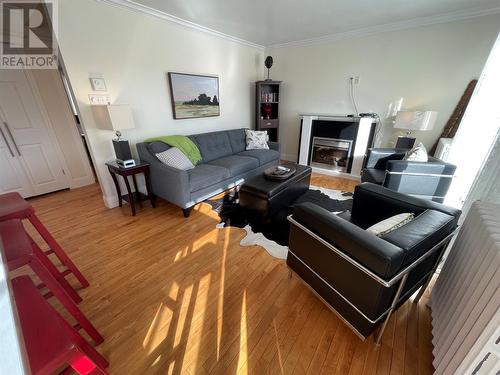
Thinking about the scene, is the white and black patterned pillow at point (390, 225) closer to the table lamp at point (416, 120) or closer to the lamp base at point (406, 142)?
the table lamp at point (416, 120)

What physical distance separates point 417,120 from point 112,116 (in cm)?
387

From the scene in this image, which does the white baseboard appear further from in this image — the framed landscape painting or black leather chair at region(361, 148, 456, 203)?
black leather chair at region(361, 148, 456, 203)

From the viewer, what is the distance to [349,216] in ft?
5.85

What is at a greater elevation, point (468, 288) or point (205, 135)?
point (205, 135)

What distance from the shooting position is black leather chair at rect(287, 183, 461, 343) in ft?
3.19

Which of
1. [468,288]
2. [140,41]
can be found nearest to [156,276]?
[468,288]

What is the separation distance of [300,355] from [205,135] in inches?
120

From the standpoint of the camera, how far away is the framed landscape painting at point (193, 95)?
10.3 feet

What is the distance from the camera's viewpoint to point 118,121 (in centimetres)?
230

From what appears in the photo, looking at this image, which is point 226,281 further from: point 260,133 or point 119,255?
point 260,133

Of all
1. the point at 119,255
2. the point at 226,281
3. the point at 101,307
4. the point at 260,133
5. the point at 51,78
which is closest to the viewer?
the point at 101,307

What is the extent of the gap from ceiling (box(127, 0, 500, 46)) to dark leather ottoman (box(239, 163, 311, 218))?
210cm

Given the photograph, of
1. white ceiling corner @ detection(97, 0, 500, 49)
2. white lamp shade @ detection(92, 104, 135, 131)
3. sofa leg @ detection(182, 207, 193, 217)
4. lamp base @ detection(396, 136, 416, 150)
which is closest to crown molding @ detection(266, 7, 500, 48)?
white ceiling corner @ detection(97, 0, 500, 49)

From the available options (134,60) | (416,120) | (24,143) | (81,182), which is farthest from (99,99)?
(416,120)
